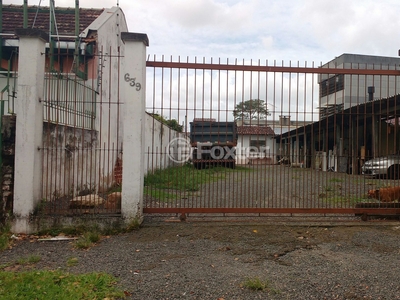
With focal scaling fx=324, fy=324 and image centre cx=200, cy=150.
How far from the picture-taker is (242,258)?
13.3 ft

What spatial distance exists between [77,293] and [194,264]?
1.36 meters

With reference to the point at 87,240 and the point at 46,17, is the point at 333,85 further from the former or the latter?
the point at 87,240

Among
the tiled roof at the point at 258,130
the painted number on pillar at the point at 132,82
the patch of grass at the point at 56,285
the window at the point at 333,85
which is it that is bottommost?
the patch of grass at the point at 56,285

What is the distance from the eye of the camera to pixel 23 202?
16.2 feet

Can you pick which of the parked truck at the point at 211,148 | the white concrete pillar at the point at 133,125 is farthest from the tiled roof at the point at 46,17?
the white concrete pillar at the point at 133,125

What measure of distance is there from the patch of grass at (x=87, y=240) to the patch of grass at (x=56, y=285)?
35.6 inches

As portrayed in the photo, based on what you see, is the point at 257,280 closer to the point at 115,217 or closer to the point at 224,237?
the point at 224,237

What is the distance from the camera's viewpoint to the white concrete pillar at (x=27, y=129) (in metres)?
4.93

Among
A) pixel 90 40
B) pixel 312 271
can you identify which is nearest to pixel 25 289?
pixel 312 271

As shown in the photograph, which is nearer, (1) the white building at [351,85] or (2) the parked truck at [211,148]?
(2) the parked truck at [211,148]

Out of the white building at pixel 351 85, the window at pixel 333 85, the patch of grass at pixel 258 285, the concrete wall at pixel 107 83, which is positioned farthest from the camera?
the concrete wall at pixel 107 83

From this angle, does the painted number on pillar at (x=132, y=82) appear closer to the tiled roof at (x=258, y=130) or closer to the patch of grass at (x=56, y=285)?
the tiled roof at (x=258, y=130)

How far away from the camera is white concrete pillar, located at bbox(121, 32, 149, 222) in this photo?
5039 mm

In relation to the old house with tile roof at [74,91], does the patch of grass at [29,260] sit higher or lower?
lower
